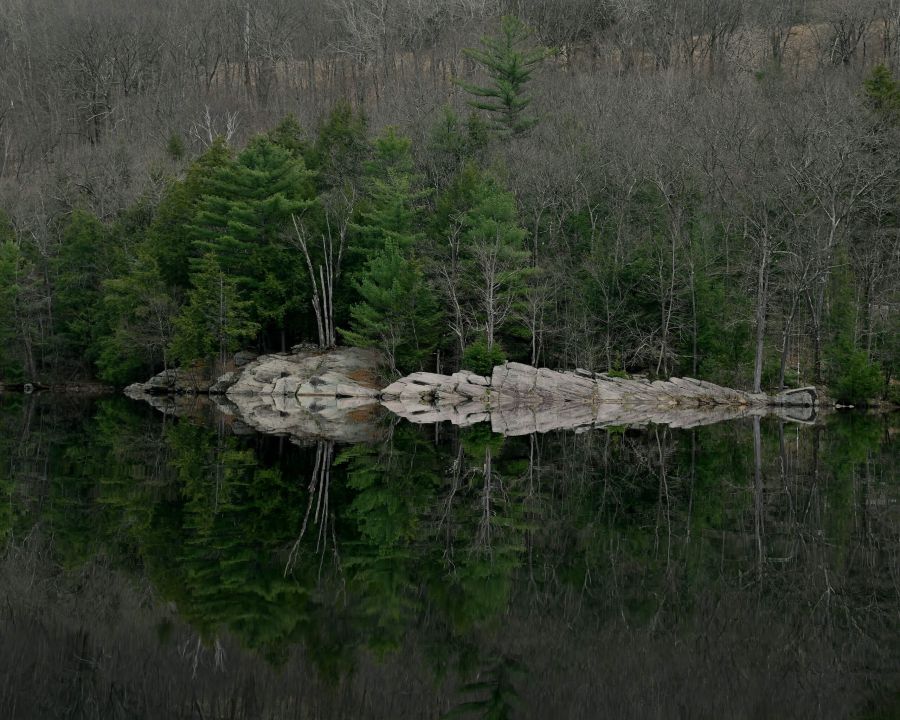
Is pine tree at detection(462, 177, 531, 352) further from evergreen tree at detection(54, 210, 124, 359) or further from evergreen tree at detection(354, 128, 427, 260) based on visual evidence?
evergreen tree at detection(54, 210, 124, 359)

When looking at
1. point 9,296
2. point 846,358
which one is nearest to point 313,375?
point 9,296

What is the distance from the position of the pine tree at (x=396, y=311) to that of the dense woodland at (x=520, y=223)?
0.14 metres

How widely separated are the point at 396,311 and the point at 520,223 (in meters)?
10.9

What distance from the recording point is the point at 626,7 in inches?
3204

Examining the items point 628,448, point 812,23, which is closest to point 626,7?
point 812,23

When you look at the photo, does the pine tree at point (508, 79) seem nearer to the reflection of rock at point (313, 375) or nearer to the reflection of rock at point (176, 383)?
the reflection of rock at point (313, 375)

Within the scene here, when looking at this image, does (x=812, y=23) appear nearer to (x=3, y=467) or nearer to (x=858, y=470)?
(x=858, y=470)

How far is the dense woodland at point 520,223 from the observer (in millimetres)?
48594

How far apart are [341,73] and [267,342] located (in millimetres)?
37060

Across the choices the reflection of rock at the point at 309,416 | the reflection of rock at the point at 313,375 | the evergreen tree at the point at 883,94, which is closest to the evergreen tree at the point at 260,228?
the reflection of rock at the point at 313,375

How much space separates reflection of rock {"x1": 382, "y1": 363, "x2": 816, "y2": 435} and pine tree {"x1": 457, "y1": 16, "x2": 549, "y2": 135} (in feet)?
78.8

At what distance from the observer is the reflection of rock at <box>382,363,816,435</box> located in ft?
139

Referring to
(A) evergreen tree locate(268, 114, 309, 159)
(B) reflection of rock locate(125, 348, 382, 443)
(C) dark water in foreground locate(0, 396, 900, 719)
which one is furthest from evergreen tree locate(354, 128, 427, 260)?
(C) dark water in foreground locate(0, 396, 900, 719)

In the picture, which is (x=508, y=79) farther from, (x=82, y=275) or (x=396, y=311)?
(x=82, y=275)
